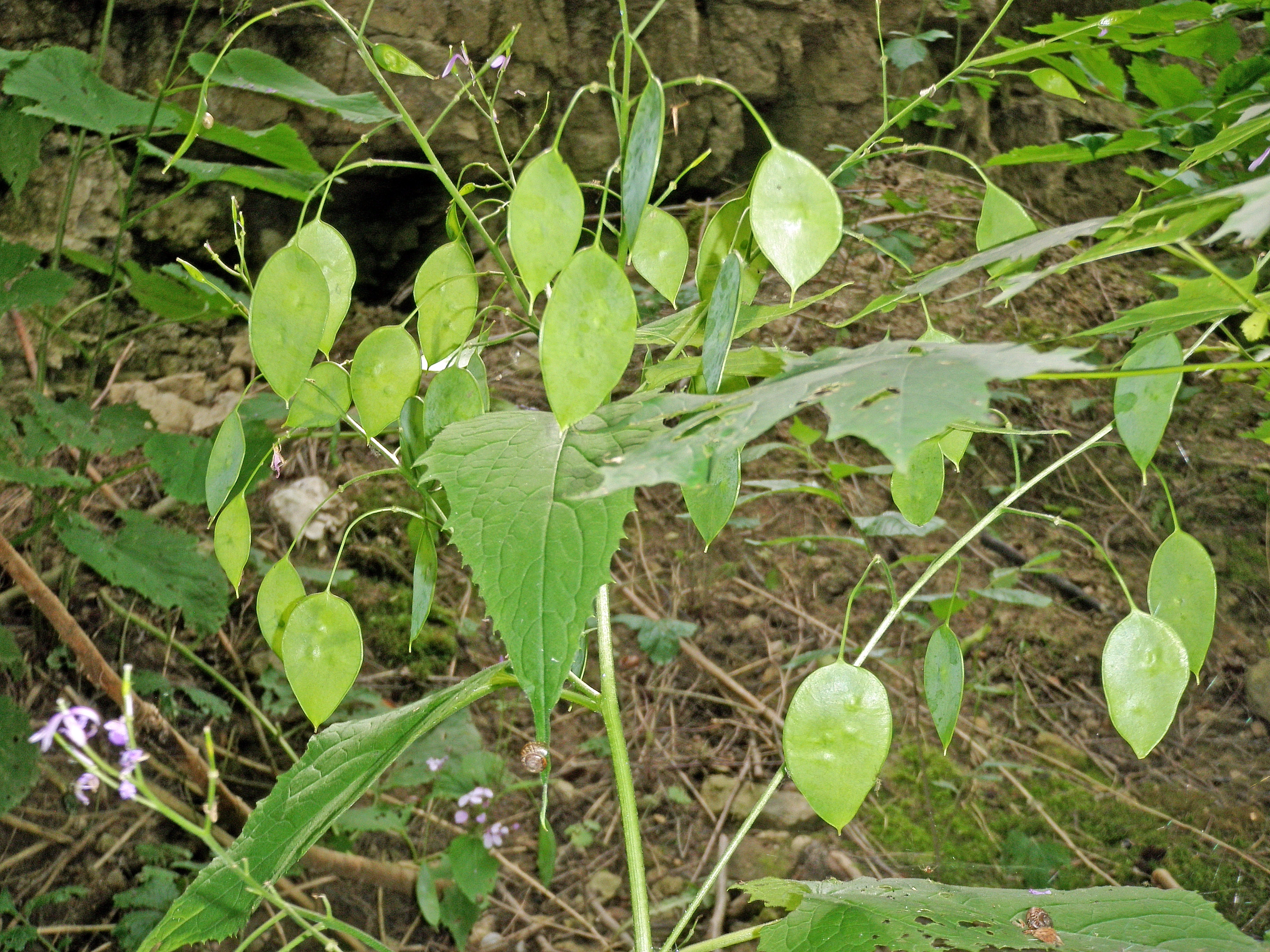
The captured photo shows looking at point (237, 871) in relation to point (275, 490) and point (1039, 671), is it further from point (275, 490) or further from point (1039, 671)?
point (1039, 671)

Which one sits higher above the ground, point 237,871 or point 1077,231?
point 1077,231

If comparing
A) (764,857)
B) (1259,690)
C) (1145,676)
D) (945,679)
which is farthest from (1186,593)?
(1259,690)

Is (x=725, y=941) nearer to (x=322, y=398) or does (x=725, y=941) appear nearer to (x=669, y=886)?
(x=322, y=398)

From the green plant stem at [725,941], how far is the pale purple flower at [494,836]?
3.15 feet

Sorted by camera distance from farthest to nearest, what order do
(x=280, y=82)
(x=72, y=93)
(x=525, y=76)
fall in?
1. (x=525, y=76)
2. (x=72, y=93)
3. (x=280, y=82)

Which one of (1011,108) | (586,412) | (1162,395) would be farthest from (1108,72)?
(1011,108)

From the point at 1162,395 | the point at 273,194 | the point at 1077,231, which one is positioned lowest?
the point at 273,194

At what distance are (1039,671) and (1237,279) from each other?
5.49 ft

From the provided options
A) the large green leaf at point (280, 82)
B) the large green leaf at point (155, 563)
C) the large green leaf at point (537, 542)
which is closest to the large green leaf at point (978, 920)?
the large green leaf at point (537, 542)

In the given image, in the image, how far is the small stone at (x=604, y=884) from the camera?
158 centimetres

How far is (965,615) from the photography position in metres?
2.01

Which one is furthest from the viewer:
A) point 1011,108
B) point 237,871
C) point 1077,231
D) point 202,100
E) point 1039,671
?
point 1011,108

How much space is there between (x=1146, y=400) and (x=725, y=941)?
460 millimetres

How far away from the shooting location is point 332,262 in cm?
65
